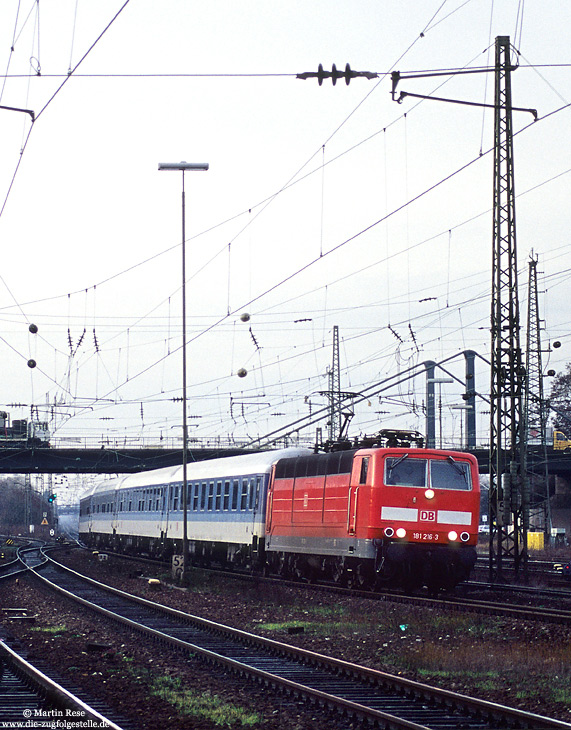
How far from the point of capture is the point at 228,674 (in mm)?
14016

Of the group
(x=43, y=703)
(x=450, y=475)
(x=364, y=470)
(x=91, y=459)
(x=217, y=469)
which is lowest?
(x=43, y=703)

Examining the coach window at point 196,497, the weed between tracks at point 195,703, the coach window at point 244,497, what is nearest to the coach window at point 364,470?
the coach window at point 244,497

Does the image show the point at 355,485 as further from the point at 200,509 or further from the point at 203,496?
the point at 200,509

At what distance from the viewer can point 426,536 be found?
978 inches

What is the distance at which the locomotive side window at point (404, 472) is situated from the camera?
973 inches

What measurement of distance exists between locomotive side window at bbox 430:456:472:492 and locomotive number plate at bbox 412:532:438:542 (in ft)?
3.67

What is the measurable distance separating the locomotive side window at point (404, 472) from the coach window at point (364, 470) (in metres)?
0.53

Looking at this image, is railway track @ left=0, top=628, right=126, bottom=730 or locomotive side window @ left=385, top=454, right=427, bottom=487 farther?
locomotive side window @ left=385, top=454, right=427, bottom=487

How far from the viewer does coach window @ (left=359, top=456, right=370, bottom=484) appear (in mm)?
24953

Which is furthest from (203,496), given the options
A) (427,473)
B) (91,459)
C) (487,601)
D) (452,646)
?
(91,459)

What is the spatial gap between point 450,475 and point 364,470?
7.03 feet

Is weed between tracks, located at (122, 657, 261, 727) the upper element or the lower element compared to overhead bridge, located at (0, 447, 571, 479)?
lower

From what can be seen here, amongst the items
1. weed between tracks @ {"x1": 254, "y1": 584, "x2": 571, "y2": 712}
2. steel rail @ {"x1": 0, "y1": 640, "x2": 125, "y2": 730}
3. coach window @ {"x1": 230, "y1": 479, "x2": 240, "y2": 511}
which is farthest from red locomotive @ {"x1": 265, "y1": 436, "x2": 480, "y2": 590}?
steel rail @ {"x1": 0, "y1": 640, "x2": 125, "y2": 730}

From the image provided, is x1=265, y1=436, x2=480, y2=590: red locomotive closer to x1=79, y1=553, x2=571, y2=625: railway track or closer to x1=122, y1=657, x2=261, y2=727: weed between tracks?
x1=79, y1=553, x2=571, y2=625: railway track
